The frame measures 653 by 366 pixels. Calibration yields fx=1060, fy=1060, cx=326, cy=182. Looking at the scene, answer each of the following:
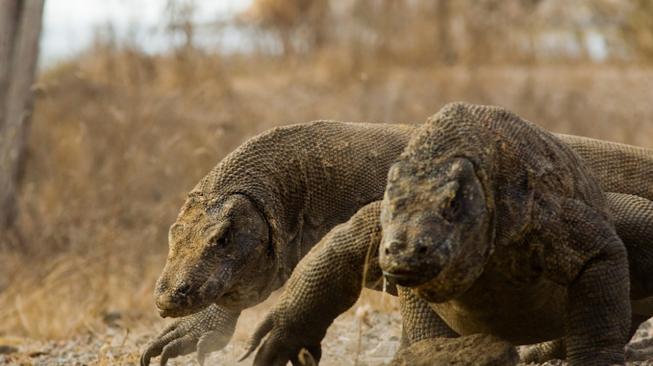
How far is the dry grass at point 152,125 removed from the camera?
6988 millimetres

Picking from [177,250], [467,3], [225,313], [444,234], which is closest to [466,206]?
[444,234]

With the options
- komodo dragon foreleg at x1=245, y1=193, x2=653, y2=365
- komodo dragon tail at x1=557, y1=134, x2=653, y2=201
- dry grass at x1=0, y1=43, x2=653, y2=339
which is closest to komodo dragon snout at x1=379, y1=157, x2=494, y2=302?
komodo dragon foreleg at x1=245, y1=193, x2=653, y2=365

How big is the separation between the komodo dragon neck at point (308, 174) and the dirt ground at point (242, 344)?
39 cm

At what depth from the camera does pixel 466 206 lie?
270 cm

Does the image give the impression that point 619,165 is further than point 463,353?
Yes

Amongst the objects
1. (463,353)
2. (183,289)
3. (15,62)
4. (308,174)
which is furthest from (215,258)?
(15,62)

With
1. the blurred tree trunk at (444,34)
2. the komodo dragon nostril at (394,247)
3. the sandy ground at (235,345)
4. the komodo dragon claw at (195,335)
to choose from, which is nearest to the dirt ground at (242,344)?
the sandy ground at (235,345)

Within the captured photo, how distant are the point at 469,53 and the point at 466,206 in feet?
37.9

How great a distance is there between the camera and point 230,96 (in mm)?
11555

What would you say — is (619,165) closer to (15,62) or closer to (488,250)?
(488,250)

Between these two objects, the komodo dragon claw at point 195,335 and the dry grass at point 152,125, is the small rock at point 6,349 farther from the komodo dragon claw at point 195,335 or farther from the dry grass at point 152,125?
the komodo dragon claw at point 195,335

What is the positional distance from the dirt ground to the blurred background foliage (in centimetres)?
33

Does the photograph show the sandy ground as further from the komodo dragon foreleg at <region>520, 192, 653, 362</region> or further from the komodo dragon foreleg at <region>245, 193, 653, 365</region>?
the komodo dragon foreleg at <region>520, 192, 653, 362</region>

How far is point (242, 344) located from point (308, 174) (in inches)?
41.6
